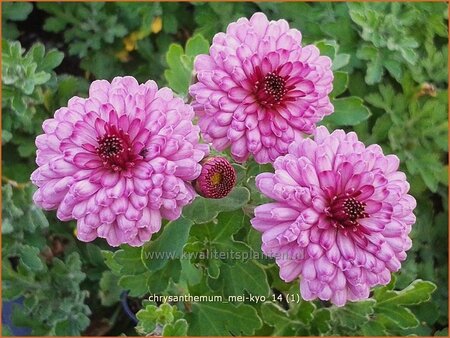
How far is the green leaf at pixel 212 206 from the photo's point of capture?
44.3 inches

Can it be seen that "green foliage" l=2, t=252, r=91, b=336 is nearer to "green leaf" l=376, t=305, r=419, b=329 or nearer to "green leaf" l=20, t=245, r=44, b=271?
"green leaf" l=20, t=245, r=44, b=271

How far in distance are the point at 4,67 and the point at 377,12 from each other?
3.38 feet

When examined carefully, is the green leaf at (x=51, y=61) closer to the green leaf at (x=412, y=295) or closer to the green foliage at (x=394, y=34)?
the green foliage at (x=394, y=34)

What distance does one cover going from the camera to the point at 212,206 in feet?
3.74

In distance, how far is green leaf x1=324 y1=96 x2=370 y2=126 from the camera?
1.41 metres

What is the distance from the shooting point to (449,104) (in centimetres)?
171

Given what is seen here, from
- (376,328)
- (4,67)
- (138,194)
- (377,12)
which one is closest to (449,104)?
(377,12)

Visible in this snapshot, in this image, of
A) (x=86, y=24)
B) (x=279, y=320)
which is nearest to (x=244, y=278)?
(x=279, y=320)

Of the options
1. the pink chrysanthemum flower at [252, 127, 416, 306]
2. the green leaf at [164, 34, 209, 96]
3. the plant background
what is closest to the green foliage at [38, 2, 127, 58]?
the plant background

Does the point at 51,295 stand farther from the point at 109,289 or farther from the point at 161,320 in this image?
the point at 161,320

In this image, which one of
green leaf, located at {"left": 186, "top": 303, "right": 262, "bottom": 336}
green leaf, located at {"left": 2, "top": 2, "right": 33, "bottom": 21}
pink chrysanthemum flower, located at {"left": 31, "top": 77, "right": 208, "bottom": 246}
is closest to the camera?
pink chrysanthemum flower, located at {"left": 31, "top": 77, "right": 208, "bottom": 246}

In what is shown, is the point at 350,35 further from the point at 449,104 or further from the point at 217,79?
the point at 217,79

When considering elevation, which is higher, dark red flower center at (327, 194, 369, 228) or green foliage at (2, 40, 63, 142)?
green foliage at (2, 40, 63, 142)

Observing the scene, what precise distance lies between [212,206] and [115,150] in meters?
0.25
